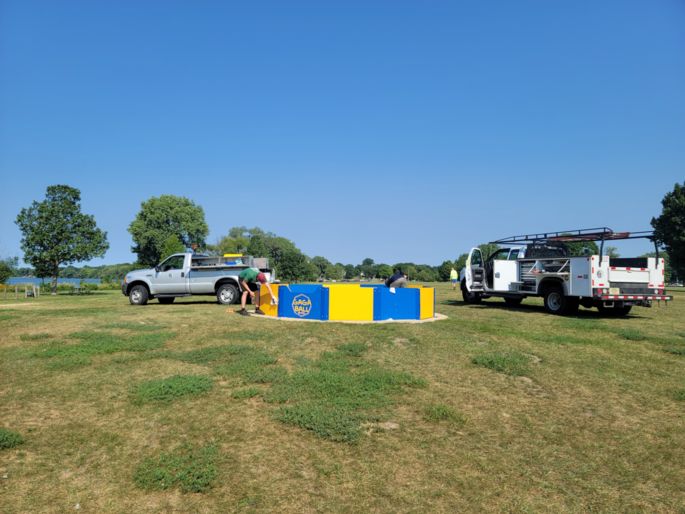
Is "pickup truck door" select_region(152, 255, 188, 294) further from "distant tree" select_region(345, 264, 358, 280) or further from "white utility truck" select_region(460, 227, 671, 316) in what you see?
"distant tree" select_region(345, 264, 358, 280)

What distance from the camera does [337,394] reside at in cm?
641

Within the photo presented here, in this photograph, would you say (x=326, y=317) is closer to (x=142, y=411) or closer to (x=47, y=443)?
(x=142, y=411)

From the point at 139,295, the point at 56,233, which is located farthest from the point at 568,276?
the point at 56,233

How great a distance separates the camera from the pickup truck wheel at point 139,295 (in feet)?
58.6

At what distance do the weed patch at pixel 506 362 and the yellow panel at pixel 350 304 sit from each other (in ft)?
13.2

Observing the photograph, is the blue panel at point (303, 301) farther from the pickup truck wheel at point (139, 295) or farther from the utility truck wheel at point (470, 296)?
the utility truck wheel at point (470, 296)

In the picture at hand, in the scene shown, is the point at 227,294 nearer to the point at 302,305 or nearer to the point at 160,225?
the point at 302,305

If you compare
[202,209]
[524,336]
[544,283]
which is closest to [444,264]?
[202,209]

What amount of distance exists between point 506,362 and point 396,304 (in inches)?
178

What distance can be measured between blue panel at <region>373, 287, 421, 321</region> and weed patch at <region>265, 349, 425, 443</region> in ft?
13.2

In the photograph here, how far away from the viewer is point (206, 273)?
17.7 metres

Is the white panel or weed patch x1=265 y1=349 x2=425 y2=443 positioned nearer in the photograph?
weed patch x1=265 y1=349 x2=425 y2=443

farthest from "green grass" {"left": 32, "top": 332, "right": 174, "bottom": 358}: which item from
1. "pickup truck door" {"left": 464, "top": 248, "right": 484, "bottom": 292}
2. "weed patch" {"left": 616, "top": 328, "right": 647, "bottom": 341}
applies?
"pickup truck door" {"left": 464, "top": 248, "right": 484, "bottom": 292}

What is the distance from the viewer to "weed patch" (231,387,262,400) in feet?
20.6
